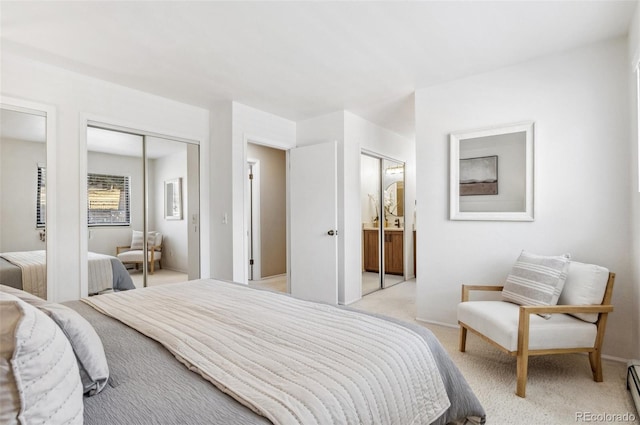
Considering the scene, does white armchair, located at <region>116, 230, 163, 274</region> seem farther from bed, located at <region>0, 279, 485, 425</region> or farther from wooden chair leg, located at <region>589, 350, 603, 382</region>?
wooden chair leg, located at <region>589, 350, 603, 382</region>

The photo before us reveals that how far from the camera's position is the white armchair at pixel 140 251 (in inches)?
133

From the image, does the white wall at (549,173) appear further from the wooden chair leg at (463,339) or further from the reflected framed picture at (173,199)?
the reflected framed picture at (173,199)

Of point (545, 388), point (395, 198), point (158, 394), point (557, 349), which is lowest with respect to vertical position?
point (545, 388)

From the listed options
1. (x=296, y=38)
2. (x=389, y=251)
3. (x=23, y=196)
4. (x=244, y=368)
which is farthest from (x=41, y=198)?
(x=389, y=251)

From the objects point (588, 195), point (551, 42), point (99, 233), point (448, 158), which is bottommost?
point (99, 233)

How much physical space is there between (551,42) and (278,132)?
2987 millimetres

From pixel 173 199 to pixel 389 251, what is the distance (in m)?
3.45

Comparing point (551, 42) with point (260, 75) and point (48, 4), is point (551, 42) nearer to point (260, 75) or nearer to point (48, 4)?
point (260, 75)

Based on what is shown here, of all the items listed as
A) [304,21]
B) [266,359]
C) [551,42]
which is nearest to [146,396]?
[266,359]

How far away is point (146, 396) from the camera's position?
0.93m

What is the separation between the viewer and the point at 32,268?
108 inches

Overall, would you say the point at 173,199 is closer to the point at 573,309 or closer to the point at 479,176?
the point at 479,176

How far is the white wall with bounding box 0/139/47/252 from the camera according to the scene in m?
2.67

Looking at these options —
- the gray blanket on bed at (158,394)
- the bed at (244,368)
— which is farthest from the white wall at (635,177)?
the gray blanket on bed at (158,394)
